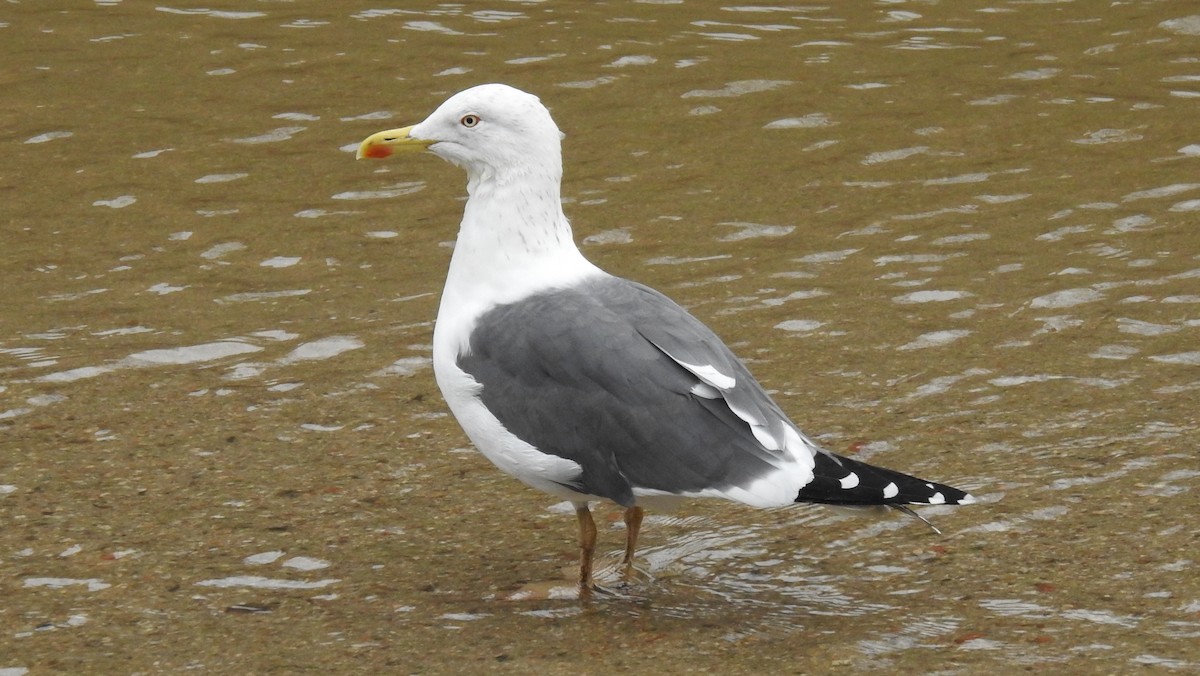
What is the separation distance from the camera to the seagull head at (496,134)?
212 inches

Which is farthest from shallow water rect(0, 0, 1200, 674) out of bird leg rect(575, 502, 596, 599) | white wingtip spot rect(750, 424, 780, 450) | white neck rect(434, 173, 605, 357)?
white neck rect(434, 173, 605, 357)

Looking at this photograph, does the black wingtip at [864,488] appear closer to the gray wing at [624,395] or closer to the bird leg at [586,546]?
the gray wing at [624,395]

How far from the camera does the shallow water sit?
4.99 metres

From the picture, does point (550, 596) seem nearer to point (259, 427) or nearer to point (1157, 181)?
point (259, 427)

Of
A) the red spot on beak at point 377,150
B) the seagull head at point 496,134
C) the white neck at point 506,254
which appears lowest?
the white neck at point 506,254

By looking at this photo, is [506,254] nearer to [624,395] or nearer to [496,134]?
[496,134]

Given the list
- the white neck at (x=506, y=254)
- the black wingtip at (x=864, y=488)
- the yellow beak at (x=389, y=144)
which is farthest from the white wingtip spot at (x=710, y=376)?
the yellow beak at (x=389, y=144)

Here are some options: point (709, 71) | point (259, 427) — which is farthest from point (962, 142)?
point (259, 427)

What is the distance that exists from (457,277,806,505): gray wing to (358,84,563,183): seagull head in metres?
0.51

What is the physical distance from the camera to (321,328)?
24.2ft

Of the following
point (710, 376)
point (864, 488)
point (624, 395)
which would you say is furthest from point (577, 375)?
point (864, 488)

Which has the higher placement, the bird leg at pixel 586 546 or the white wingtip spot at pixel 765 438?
the white wingtip spot at pixel 765 438

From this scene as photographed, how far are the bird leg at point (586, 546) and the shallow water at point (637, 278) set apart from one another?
0.35 ft

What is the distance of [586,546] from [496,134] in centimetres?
136
